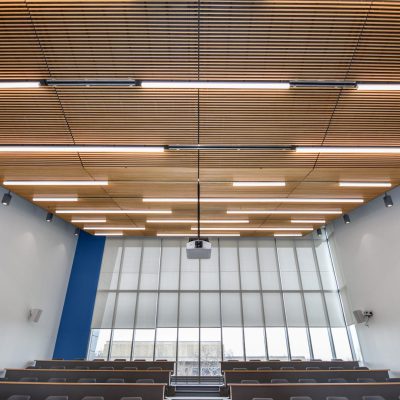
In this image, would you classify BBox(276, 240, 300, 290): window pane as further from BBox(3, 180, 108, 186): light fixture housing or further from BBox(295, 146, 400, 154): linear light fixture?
BBox(3, 180, 108, 186): light fixture housing

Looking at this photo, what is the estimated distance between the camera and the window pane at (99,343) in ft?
33.4

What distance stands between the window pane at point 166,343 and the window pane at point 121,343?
3.63ft

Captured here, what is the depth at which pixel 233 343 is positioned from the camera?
412 inches

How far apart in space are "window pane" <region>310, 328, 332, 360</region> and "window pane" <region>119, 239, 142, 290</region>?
24.5ft

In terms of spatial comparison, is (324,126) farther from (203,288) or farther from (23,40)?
(203,288)

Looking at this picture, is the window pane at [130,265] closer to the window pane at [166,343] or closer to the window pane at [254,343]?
the window pane at [166,343]

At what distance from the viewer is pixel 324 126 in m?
5.30

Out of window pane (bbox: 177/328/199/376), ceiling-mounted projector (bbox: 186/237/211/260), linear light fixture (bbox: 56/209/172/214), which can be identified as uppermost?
linear light fixture (bbox: 56/209/172/214)

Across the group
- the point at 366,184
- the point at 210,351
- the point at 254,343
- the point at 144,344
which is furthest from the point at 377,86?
the point at 144,344

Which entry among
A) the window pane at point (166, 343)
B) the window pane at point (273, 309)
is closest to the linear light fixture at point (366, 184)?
the window pane at point (273, 309)

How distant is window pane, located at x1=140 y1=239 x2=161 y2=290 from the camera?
449 inches

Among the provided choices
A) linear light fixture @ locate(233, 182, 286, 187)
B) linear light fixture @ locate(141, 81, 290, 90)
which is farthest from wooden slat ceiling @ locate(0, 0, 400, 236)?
linear light fixture @ locate(233, 182, 286, 187)

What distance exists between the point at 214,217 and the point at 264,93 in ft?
18.6

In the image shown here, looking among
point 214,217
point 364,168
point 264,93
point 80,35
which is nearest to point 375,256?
point 364,168
